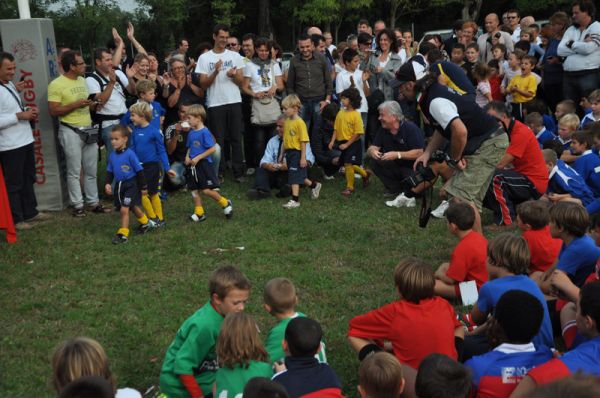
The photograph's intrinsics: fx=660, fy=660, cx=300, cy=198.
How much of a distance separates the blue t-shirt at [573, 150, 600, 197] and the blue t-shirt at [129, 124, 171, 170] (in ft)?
16.0

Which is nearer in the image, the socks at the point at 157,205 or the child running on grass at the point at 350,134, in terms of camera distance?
the socks at the point at 157,205

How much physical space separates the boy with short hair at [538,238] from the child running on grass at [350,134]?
431 cm

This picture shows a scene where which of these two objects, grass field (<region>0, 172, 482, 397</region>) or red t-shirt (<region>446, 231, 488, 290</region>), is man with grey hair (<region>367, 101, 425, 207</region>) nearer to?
grass field (<region>0, 172, 482, 397</region>)

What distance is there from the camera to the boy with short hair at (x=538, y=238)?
17.6ft

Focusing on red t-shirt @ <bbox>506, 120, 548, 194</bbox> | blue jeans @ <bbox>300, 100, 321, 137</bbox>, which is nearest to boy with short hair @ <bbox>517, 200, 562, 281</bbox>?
red t-shirt @ <bbox>506, 120, 548, 194</bbox>

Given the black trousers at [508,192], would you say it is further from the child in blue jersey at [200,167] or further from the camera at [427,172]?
the child in blue jersey at [200,167]

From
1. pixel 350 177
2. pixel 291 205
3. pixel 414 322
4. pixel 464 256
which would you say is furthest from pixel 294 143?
pixel 414 322

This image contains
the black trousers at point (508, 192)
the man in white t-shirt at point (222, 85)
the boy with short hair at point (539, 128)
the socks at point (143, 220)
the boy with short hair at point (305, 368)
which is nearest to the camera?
the boy with short hair at point (305, 368)

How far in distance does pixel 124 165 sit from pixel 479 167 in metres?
3.96

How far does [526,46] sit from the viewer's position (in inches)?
470

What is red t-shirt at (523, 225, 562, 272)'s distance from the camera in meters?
5.35

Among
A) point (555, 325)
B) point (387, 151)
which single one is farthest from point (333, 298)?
point (387, 151)

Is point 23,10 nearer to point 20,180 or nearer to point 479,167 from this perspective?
point 20,180

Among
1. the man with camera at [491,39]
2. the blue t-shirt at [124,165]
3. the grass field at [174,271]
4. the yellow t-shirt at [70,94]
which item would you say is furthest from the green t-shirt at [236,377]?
the man with camera at [491,39]
